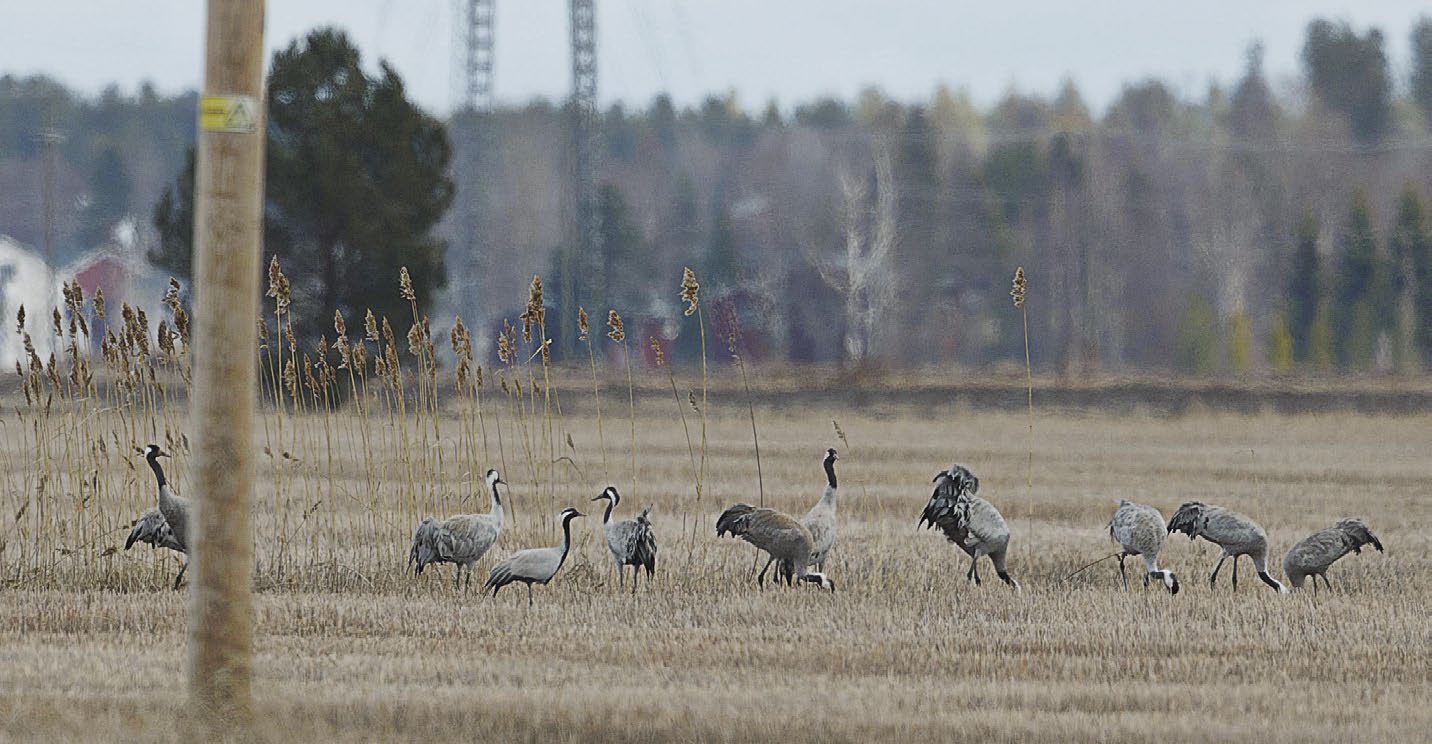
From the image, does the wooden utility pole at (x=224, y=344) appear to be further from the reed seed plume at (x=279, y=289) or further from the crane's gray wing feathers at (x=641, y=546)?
the reed seed plume at (x=279, y=289)

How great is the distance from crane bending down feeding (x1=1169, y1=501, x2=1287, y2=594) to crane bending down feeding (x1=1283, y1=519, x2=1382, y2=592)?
0.16m

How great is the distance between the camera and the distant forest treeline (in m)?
65.8

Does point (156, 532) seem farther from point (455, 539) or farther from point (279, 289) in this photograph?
point (455, 539)

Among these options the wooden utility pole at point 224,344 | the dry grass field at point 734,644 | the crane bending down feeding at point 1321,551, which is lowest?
the dry grass field at point 734,644

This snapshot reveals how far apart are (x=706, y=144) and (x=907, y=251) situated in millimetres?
9991

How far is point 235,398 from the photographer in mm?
7504

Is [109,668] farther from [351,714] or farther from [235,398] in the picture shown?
[235,398]

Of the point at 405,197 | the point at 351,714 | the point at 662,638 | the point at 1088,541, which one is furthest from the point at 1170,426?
the point at 351,714

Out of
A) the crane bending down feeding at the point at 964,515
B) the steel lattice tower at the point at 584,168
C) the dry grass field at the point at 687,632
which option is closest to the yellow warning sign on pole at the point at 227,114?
the dry grass field at the point at 687,632

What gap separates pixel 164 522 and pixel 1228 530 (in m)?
7.53

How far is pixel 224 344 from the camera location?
7441 millimetres

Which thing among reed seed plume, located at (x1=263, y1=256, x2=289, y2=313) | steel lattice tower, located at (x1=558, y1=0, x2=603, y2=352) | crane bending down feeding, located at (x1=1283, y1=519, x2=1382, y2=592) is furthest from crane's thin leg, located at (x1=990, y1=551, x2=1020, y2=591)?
steel lattice tower, located at (x1=558, y1=0, x2=603, y2=352)

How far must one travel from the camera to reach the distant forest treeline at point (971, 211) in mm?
65812

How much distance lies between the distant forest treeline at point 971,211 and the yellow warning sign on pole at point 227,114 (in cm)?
5439
